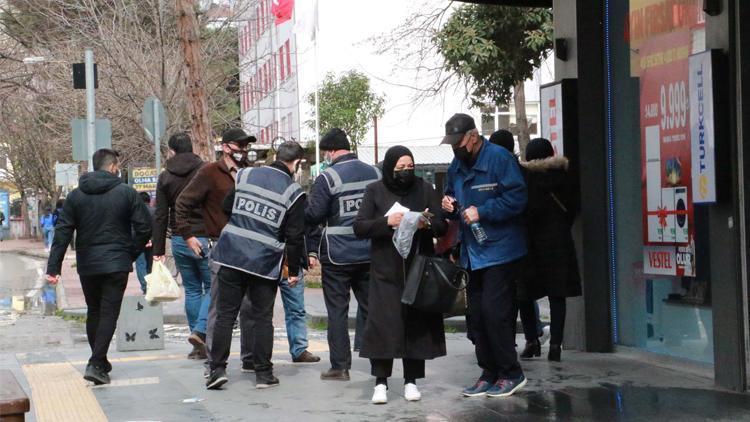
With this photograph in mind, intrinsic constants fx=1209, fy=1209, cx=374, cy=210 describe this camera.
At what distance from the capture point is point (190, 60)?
19.4 metres

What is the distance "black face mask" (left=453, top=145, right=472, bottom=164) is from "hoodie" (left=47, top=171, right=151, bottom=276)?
8.68 feet

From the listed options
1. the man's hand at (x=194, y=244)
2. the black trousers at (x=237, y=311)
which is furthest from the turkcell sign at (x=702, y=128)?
the man's hand at (x=194, y=244)

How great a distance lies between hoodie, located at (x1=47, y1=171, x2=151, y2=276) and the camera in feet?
29.6

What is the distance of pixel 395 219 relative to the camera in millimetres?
7641

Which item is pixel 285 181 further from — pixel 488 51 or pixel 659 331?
pixel 488 51

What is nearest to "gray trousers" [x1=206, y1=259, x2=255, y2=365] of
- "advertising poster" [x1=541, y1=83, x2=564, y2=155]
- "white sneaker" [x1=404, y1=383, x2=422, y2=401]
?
"white sneaker" [x1=404, y1=383, x2=422, y2=401]

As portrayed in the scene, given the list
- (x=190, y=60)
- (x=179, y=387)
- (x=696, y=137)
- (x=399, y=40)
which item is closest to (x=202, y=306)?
(x=179, y=387)

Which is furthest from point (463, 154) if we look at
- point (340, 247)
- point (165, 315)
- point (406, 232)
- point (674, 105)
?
point (165, 315)

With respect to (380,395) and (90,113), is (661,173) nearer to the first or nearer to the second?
(380,395)

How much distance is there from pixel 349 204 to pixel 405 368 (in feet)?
4.82

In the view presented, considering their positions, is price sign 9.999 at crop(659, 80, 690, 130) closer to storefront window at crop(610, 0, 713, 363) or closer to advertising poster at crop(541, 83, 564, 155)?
storefront window at crop(610, 0, 713, 363)

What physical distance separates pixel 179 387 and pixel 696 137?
4.02 metres

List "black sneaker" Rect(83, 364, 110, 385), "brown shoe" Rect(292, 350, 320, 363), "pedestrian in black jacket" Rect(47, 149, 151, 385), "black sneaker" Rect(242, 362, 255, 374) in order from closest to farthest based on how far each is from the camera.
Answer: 1. "black sneaker" Rect(83, 364, 110, 385)
2. "pedestrian in black jacket" Rect(47, 149, 151, 385)
3. "black sneaker" Rect(242, 362, 255, 374)
4. "brown shoe" Rect(292, 350, 320, 363)

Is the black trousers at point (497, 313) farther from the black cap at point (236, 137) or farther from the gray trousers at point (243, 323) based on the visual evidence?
the black cap at point (236, 137)
